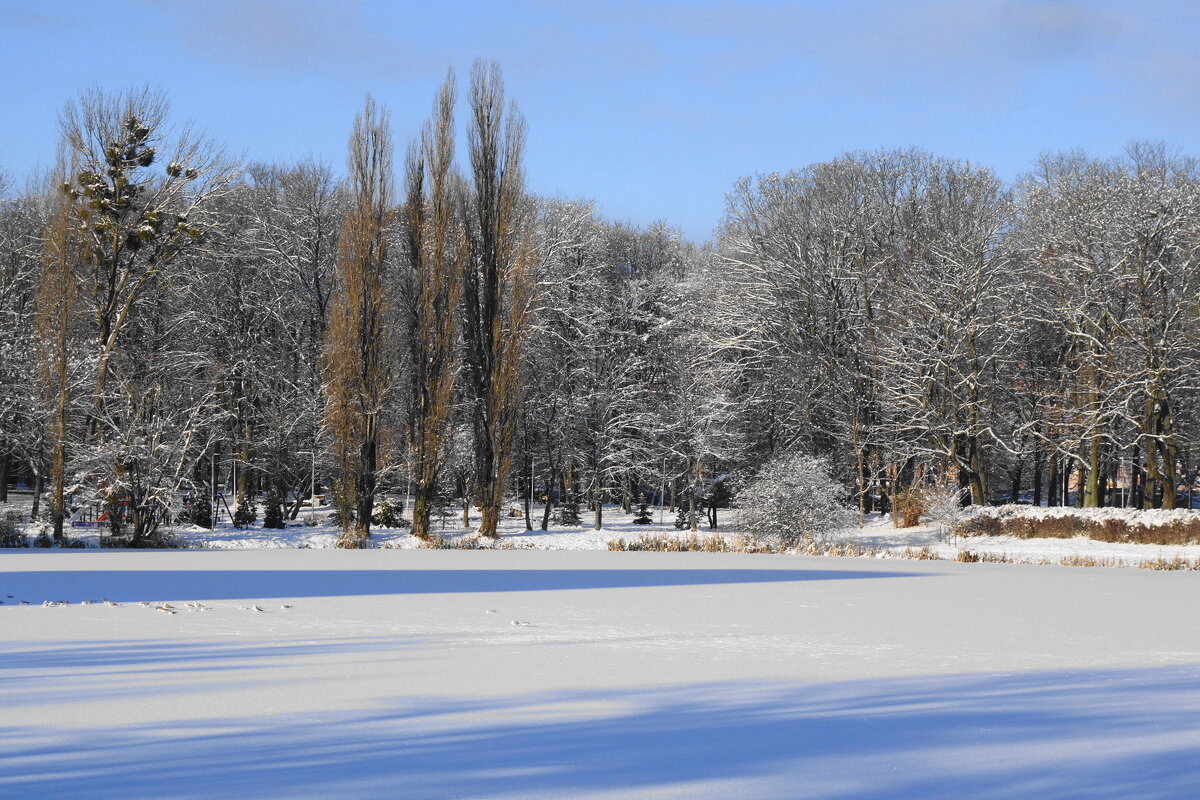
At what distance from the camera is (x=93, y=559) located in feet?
48.9

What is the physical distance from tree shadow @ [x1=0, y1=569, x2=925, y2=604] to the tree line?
829cm

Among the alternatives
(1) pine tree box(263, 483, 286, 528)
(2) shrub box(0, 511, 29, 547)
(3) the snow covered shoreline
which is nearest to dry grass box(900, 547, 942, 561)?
(3) the snow covered shoreline

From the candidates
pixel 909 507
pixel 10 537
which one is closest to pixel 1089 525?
pixel 909 507

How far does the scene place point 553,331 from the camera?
107 feet

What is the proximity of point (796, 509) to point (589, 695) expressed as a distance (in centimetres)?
1854

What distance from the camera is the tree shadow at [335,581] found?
401 inches

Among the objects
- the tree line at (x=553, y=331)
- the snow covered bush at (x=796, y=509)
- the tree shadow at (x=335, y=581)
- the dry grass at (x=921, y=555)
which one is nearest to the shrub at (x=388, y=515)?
the tree line at (x=553, y=331)

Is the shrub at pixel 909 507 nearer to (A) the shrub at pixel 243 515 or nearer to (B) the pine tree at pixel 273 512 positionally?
(B) the pine tree at pixel 273 512

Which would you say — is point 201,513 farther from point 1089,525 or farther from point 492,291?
point 1089,525

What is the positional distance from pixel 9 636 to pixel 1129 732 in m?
6.87

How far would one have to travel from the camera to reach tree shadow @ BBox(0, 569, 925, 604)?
1019 centimetres

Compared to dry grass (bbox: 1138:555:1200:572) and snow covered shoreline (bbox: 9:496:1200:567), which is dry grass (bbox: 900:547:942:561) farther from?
dry grass (bbox: 1138:555:1200:572)

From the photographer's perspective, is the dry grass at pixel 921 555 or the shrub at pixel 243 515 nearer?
the dry grass at pixel 921 555

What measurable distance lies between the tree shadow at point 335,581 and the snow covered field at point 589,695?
0.44 ft
